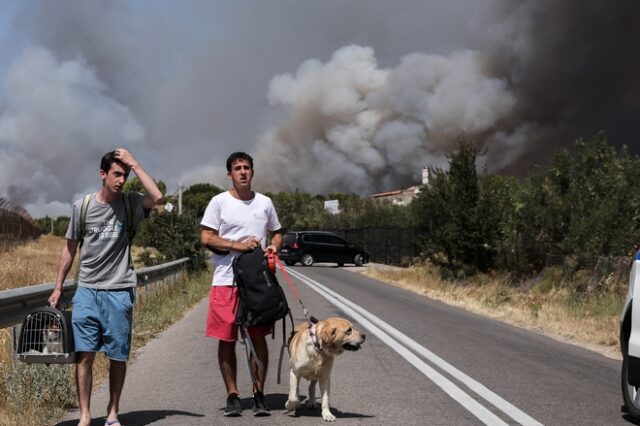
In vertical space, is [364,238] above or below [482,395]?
above

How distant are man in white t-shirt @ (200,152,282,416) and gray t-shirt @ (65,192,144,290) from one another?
0.73 m

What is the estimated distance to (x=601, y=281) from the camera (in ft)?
53.2

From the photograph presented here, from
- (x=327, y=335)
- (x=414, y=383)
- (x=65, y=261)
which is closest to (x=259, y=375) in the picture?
(x=327, y=335)

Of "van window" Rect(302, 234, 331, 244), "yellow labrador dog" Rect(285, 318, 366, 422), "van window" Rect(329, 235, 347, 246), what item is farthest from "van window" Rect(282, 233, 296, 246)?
"yellow labrador dog" Rect(285, 318, 366, 422)

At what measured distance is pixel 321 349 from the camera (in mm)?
5172

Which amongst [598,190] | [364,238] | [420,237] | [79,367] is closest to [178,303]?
[79,367]

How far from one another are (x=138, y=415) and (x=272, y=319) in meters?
1.33

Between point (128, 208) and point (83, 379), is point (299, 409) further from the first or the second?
point (128, 208)

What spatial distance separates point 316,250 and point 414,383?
31588mm

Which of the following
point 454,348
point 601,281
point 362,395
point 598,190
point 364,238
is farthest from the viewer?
point 364,238

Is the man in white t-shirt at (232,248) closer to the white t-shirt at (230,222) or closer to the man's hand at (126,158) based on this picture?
the white t-shirt at (230,222)

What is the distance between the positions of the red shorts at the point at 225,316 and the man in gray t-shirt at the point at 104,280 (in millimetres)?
716

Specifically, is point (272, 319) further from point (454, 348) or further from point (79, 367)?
point (454, 348)

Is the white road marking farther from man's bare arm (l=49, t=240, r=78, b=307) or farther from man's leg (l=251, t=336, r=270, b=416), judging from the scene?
man's bare arm (l=49, t=240, r=78, b=307)
